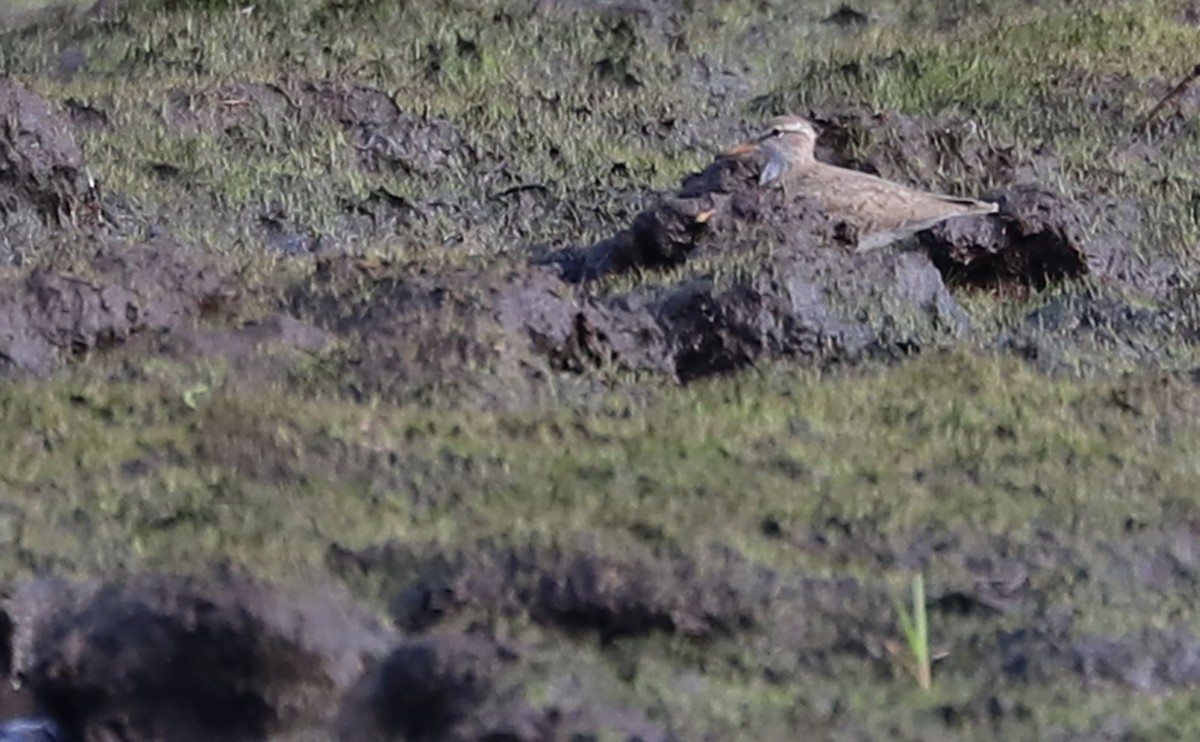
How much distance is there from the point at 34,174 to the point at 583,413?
4.36 meters

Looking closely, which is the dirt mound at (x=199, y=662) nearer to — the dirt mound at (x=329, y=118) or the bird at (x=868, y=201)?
the bird at (x=868, y=201)

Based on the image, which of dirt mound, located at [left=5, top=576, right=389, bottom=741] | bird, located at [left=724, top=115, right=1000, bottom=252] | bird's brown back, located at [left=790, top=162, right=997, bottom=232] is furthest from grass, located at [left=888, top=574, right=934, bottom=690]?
bird's brown back, located at [left=790, top=162, right=997, bottom=232]

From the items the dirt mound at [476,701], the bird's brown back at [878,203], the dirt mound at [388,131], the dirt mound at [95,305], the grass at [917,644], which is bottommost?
the dirt mound at [388,131]

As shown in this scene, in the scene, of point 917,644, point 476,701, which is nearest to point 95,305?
point 476,701

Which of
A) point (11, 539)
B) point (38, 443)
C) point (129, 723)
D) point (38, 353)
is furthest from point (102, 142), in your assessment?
point (129, 723)

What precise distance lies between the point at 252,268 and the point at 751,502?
12.6 feet

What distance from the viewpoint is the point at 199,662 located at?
17.1 feet

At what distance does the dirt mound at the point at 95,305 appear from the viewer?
815 centimetres

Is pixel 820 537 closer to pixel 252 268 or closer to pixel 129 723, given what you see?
pixel 129 723

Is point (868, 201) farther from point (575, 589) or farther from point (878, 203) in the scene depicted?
point (575, 589)

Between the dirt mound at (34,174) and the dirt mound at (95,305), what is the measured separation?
1967mm

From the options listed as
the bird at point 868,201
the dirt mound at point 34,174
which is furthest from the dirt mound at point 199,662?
the dirt mound at point 34,174

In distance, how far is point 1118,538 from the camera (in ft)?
19.5

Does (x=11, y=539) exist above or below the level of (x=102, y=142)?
above
